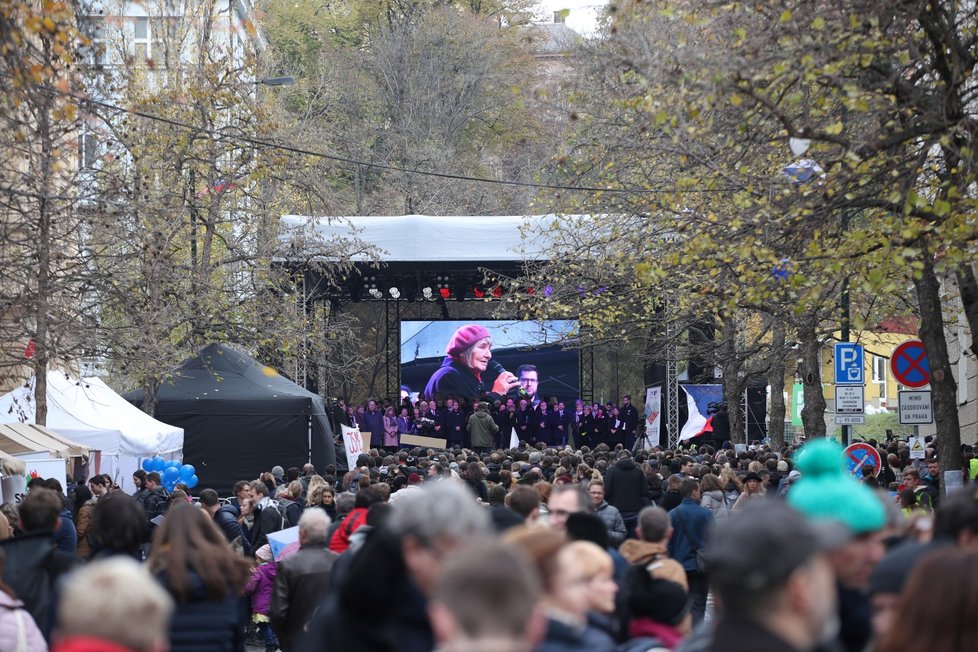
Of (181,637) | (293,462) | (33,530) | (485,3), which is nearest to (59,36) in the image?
(33,530)

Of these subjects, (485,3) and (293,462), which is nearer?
(293,462)

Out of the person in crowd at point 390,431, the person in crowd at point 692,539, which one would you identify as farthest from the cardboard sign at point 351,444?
the person in crowd at point 692,539

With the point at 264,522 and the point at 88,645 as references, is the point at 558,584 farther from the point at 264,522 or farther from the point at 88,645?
the point at 264,522

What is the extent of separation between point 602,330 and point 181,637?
71.6 feet

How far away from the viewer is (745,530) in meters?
3.50

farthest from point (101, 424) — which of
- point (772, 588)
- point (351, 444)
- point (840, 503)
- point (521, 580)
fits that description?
point (521, 580)

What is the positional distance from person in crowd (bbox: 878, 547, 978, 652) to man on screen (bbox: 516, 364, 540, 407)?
107 feet

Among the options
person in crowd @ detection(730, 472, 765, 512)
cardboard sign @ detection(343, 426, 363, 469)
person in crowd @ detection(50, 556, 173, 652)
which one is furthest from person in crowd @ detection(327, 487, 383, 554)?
cardboard sign @ detection(343, 426, 363, 469)

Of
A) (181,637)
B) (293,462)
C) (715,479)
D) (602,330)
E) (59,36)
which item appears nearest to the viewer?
(181,637)

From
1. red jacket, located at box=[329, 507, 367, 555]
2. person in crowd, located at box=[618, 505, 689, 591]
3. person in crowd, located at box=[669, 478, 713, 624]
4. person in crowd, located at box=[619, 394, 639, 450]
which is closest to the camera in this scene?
person in crowd, located at box=[618, 505, 689, 591]

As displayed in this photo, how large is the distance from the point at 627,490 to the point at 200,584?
9354 mm

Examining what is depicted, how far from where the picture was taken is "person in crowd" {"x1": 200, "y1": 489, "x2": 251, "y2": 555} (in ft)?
38.8

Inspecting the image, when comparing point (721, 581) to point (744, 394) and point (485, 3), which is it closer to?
point (744, 394)

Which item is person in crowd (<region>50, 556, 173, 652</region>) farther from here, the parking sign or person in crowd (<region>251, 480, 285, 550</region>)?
the parking sign
